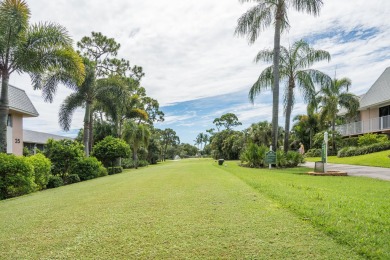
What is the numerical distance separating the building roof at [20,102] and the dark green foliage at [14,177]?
37.0 ft

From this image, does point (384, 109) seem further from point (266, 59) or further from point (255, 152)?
point (255, 152)

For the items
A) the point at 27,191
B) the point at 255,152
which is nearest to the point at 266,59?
the point at 255,152

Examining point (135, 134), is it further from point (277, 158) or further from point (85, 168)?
point (277, 158)

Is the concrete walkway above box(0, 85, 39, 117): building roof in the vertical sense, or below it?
below

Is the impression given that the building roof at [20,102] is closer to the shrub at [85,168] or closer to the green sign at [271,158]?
the shrub at [85,168]

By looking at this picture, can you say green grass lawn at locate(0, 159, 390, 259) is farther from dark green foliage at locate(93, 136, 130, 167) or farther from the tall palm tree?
dark green foliage at locate(93, 136, 130, 167)

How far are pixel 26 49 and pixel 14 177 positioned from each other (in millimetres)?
6832

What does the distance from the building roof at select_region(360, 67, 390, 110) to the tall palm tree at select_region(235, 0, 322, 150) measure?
46.1 ft

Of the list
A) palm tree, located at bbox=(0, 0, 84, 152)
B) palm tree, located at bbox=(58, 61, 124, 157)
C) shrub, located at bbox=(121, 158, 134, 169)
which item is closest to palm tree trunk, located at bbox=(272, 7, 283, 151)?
palm tree, located at bbox=(0, 0, 84, 152)

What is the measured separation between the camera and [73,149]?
1788cm

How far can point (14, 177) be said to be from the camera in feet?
36.8

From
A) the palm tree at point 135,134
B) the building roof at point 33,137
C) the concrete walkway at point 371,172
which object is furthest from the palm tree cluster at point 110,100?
the concrete walkway at point 371,172

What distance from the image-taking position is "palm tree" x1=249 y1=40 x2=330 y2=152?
2130 centimetres

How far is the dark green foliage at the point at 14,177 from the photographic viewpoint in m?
11.1
